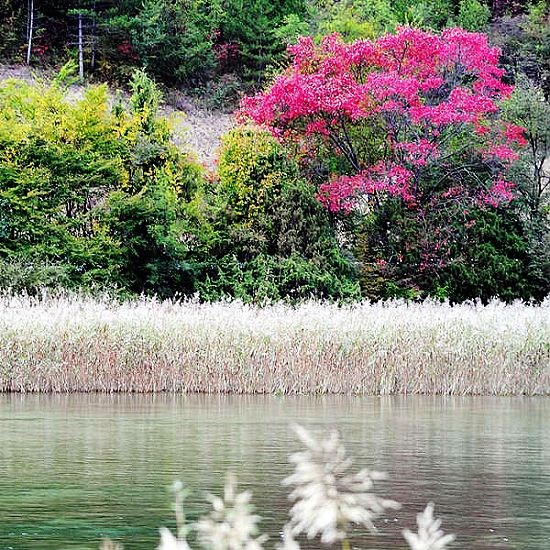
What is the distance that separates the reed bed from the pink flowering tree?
7895mm

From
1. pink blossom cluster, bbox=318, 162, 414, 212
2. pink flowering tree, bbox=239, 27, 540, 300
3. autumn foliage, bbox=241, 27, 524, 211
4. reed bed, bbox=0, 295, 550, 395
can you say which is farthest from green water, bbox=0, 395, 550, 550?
autumn foliage, bbox=241, 27, 524, 211

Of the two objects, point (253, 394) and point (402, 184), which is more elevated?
point (402, 184)

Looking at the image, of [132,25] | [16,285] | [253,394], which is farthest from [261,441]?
[132,25]

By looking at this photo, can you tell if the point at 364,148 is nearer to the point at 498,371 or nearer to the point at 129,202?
the point at 129,202

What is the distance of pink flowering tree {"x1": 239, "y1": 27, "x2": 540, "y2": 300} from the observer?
25.4m

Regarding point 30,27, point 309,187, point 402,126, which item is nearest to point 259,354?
point 309,187

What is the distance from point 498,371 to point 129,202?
28.0 feet

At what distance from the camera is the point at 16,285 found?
851 inches

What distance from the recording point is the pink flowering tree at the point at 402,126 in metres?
25.4

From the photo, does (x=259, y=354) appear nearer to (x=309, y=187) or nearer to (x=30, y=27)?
(x=309, y=187)

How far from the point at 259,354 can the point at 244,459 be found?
7027 millimetres

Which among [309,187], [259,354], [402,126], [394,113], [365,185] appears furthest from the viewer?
[402,126]

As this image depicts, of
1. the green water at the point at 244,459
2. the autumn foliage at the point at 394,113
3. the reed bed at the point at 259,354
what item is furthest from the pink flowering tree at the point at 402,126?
the green water at the point at 244,459

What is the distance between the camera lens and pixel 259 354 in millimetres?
17016
